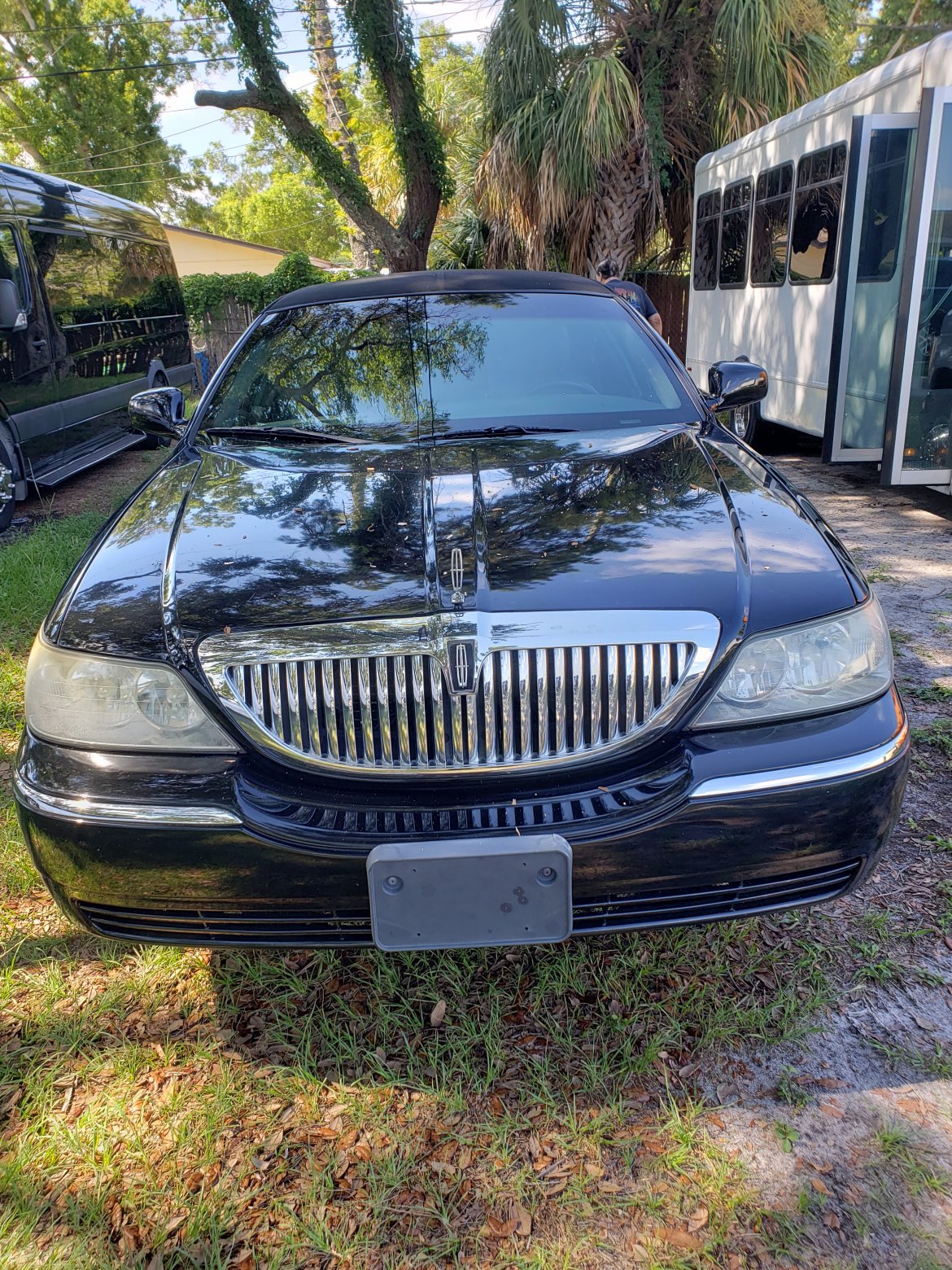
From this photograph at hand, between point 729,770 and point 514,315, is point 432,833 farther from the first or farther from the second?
point 514,315

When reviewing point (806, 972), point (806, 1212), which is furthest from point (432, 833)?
point (806, 972)

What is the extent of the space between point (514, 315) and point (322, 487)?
4.02 ft

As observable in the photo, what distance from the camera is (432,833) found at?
65.0 inches

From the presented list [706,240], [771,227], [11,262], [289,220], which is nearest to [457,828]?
[11,262]

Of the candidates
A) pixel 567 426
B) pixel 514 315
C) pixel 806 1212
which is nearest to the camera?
pixel 806 1212

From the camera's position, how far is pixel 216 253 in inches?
1635

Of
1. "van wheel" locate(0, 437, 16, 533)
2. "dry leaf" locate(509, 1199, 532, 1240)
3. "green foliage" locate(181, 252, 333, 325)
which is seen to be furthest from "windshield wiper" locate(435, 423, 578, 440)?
"green foliage" locate(181, 252, 333, 325)

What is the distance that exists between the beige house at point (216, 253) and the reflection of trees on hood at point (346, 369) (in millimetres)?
39875

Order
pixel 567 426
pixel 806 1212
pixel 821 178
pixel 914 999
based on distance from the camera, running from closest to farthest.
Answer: pixel 806 1212
pixel 914 999
pixel 567 426
pixel 821 178

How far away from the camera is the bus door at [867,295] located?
6113 mm

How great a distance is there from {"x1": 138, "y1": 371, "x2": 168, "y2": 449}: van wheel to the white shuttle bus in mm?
6131

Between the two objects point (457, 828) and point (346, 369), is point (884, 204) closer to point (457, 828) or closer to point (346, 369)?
point (346, 369)

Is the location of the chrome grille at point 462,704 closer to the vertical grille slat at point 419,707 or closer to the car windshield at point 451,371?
the vertical grille slat at point 419,707

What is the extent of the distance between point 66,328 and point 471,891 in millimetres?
7371
